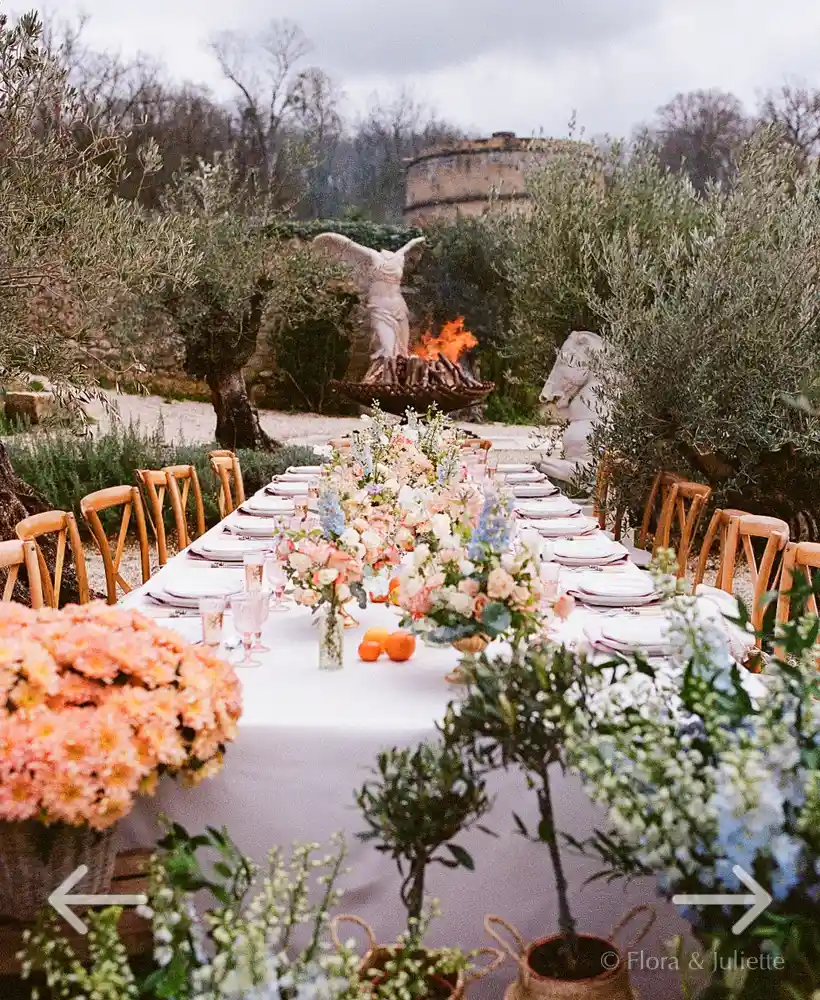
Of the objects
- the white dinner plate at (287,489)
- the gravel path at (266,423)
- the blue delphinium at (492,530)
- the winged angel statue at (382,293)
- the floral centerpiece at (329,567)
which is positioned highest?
the winged angel statue at (382,293)

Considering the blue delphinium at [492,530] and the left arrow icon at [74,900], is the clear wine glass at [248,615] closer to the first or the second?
the blue delphinium at [492,530]

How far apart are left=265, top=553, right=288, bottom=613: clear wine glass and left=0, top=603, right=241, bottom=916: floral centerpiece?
0.90 m

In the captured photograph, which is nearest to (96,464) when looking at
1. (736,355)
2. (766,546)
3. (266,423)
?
(736,355)

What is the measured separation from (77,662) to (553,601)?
100cm

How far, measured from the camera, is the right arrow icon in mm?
1131

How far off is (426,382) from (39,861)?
35.2 ft

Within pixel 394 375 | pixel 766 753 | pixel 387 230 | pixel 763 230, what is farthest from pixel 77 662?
pixel 387 230

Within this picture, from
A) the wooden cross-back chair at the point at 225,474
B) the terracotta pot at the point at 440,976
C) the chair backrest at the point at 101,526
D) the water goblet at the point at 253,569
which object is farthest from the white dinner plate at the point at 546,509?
the terracotta pot at the point at 440,976

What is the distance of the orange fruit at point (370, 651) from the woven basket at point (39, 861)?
0.76 m

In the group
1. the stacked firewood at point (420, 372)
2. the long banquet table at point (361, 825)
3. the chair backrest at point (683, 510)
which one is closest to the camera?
the long banquet table at point (361, 825)

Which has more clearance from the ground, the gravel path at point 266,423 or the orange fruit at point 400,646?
the orange fruit at point 400,646

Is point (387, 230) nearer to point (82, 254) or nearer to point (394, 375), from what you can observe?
point (394, 375)

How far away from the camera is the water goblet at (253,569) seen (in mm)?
2494

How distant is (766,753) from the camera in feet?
4.02
